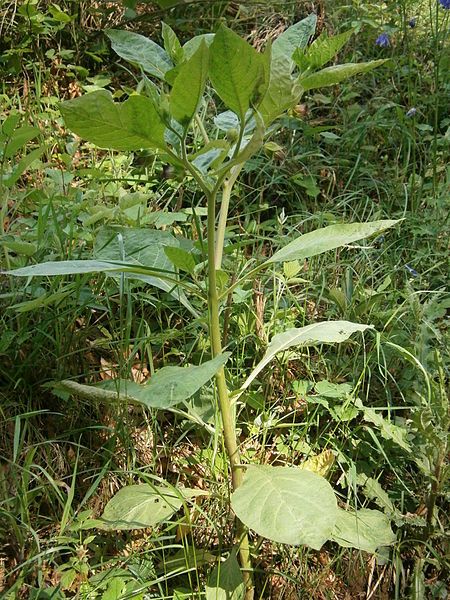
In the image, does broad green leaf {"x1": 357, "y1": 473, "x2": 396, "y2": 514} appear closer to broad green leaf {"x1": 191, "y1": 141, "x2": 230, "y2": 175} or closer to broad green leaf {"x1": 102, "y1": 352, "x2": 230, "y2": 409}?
broad green leaf {"x1": 102, "y1": 352, "x2": 230, "y2": 409}

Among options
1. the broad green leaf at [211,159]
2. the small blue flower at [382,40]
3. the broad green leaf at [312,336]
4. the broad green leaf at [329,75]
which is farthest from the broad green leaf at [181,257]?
the small blue flower at [382,40]

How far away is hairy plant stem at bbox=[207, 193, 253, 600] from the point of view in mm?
1248

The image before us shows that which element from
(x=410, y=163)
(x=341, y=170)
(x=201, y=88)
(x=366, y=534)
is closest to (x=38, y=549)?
(x=366, y=534)

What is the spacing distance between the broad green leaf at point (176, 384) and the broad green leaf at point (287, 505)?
26 centimetres

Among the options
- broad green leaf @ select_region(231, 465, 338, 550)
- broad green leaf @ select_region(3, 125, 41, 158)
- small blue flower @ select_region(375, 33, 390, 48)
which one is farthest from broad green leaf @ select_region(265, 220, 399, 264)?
small blue flower @ select_region(375, 33, 390, 48)

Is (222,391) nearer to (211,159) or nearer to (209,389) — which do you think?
(209,389)

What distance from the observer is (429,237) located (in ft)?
7.95

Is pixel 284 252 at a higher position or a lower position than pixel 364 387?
higher

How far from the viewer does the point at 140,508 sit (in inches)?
54.2

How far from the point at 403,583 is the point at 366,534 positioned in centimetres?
18

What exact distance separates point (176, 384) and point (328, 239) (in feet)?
1.49

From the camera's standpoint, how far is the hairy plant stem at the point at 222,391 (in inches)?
49.1

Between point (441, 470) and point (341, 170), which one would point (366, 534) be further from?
point (341, 170)

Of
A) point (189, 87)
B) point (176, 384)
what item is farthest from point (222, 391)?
point (189, 87)
